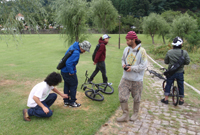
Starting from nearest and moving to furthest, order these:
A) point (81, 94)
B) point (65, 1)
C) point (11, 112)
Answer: point (11, 112)
point (81, 94)
point (65, 1)

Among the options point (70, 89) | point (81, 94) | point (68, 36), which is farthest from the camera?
point (68, 36)

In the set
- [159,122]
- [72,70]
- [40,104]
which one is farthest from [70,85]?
[159,122]

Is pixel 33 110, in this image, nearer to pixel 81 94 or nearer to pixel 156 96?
pixel 81 94

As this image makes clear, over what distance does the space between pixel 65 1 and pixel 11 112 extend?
60.0 feet

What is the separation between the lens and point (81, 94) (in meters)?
5.84

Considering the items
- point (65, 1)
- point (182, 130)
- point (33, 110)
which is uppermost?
point (65, 1)

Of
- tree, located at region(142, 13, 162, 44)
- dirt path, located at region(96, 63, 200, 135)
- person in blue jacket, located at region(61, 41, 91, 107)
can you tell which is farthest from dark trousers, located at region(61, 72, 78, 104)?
tree, located at region(142, 13, 162, 44)

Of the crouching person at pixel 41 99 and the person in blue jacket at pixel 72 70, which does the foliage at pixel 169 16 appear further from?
the crouching person at pixel 41 99

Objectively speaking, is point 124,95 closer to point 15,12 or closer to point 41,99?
point 41,99

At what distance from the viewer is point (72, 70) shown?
428cm

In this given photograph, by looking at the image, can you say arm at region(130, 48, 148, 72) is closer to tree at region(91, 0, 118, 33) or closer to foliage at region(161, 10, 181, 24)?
tree at region(91, 0, 118, 33)

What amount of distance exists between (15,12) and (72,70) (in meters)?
3.89

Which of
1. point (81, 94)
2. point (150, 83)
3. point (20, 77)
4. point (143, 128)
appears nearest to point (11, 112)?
point (81, 94)

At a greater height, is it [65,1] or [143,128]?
[65,1]
